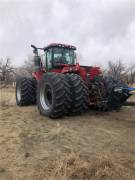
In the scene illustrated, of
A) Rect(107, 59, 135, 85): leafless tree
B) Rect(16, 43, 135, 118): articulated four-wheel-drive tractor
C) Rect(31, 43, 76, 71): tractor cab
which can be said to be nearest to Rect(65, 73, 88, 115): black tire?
Rect(16, 43, 135, 118): articulated four-wheel-drive tractor

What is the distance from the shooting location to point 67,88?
7211mm

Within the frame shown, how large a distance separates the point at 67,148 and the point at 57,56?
546 centimetres

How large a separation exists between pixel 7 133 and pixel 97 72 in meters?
3.88

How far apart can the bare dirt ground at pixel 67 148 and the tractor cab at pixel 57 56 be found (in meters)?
2.88

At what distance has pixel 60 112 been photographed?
7.21 m

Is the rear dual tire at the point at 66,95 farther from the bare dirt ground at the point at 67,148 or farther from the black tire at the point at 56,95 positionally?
the bare dirt ground at the point at 67,148

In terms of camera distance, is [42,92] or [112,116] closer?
[112,116]

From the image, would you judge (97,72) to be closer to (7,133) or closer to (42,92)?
(42,92)

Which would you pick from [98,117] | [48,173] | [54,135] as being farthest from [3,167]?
[98,117]

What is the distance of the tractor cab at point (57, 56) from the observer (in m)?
→ 9.54

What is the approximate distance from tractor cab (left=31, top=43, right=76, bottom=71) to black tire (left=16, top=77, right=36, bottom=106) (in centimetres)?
98

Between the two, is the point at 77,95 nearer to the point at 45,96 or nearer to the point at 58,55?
the point at 45,96

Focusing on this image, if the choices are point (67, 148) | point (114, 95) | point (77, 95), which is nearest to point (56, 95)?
point (77, 95)

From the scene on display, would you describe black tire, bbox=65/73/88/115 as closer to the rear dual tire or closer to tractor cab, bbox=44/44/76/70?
the rear dual tire
